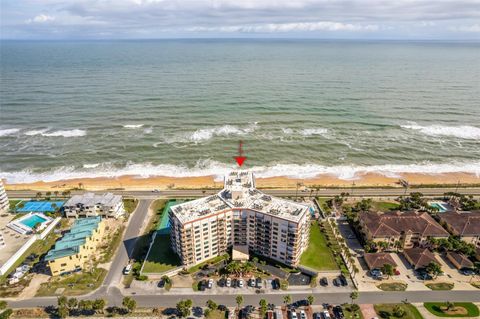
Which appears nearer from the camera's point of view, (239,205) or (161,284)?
(161,284)

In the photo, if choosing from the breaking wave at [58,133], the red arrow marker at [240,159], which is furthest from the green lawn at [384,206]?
the breaking wave at [58,133]

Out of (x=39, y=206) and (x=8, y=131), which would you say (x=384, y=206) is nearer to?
(x=39, y=206)

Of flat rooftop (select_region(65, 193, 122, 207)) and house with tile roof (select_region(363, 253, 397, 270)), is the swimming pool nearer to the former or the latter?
flat rooftop (select_region(65, 193, 122, 207))

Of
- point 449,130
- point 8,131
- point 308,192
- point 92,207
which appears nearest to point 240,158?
point 308,192

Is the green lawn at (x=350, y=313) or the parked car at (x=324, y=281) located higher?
the parked car at (x=324, y=281)

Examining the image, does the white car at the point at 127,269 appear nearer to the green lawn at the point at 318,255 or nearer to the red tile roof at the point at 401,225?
the green lawn at the point at 318,255

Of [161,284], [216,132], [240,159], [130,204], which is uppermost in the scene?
[216,132]

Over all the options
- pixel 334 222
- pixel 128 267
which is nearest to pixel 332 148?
pixel 334 222
